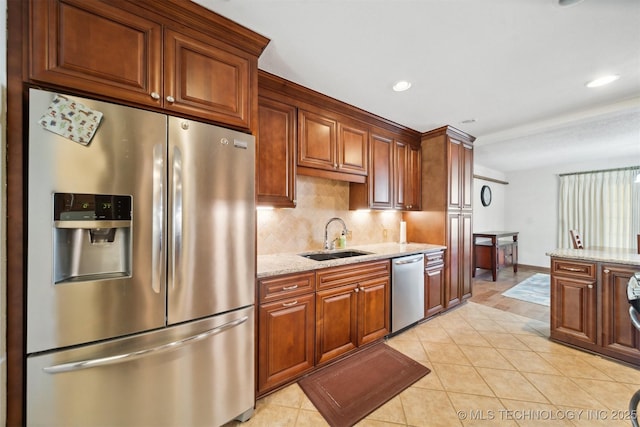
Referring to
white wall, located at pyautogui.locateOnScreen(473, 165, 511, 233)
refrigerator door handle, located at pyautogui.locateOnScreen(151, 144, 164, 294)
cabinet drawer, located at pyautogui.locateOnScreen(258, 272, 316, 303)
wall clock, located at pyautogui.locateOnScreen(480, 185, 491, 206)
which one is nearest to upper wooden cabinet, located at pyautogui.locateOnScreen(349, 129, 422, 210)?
cabinet drawer, located at pyautogui.locateOnScreen(258, 272, 316, 303)

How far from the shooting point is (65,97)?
3.41 ft

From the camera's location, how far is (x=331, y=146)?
247 cm

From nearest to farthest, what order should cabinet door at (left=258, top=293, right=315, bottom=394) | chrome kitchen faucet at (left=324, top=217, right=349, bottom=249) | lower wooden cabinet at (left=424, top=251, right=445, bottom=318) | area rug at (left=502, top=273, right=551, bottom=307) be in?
cabinet door at (left=258, top=293, right=315, bottom=394)
chrome kitchen faucet at (left=324, top=217, right=349, bottom=249)
lower wooden cabinet at (left=424, top=251, right=445, bottom=318)
area rug at (left=502, top=273, right=551, bottom=307)

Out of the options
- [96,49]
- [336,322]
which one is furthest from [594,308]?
[96,49]

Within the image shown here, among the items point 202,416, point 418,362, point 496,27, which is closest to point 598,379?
point 418,362

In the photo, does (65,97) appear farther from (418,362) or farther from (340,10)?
(418,362)

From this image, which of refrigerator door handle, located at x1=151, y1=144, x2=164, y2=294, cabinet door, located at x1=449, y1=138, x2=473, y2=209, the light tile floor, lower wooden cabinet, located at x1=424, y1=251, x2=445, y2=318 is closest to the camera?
refrigerator door handle, located at x1=151, y1=144, x2=164, y2=294

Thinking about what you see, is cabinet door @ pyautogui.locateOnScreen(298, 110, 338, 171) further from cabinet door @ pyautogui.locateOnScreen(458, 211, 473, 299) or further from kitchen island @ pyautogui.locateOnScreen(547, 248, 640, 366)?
kitchen island @ pyautogui.locateOnScreen(547, 248, 640, 366)

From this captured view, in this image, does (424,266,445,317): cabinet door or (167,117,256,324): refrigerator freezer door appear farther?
(424,266,445,317): cabinet door

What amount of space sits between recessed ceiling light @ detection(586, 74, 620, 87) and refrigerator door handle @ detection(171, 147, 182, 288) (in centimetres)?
334

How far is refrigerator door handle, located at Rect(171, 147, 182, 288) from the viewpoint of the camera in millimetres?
1264

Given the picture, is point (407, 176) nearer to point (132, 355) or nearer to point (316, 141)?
point (316, 141)

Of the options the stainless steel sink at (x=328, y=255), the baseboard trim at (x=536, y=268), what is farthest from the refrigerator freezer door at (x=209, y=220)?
the baseboard trim at (x=536, y=268)

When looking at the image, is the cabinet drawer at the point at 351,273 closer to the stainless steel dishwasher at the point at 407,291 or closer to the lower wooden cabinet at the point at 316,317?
the lower wooden cabinet at the point at 316,317
